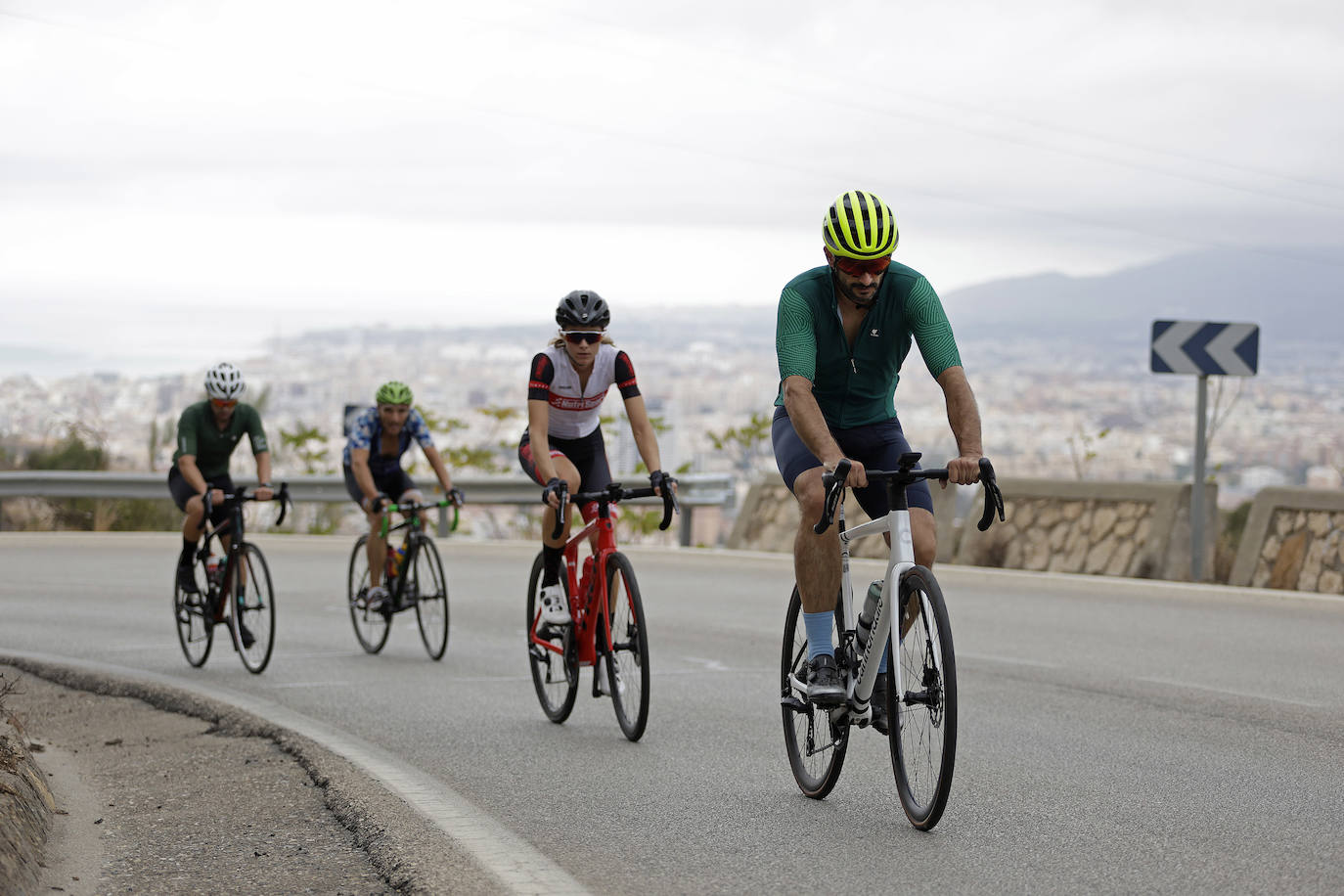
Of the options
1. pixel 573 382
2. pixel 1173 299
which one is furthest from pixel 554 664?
pixel 1173 299

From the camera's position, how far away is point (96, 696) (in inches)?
374

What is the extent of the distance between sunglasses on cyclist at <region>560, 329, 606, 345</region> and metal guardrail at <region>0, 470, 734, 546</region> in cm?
1161

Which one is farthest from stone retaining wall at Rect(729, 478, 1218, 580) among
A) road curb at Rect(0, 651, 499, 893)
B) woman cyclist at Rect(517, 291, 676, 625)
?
road curb at Rect(0, 651, 499, 893)

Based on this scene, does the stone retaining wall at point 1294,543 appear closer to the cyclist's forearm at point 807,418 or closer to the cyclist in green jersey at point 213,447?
the cyclist in green jersey at point 213,447

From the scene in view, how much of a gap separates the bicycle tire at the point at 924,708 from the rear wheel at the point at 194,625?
21.5ft

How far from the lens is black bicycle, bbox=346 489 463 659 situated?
11109mm

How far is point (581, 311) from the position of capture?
315 inches

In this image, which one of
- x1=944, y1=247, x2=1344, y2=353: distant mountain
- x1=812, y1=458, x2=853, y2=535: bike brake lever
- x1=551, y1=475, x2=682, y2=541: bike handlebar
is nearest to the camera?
x1=812, y1=458, x2=853, y2=535: bike brake lever

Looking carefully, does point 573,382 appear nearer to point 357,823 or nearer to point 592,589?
point 592,589

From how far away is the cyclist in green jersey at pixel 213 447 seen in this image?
34.5 ft

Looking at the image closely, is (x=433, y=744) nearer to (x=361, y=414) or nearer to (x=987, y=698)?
(x=987, y=698)

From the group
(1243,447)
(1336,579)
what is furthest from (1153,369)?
(1243,447)

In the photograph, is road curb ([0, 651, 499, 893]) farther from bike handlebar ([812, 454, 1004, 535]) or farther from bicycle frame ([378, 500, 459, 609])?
bicycle frame ([378, 500, 459, 609])

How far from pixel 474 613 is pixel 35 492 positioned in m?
9.18
